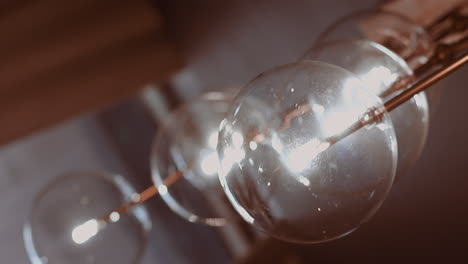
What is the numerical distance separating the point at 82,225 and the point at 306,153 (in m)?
0.64

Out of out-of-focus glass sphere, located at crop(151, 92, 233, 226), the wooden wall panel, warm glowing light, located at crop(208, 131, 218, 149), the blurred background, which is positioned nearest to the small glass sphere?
out-of-focus glass sphere, located at crop(151, 92, 233, 226)

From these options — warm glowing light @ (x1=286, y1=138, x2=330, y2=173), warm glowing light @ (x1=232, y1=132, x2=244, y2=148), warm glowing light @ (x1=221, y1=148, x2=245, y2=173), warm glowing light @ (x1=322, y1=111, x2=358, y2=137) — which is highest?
warm glowing light @ (x1=232, y1=132, x2=244, y2=148)

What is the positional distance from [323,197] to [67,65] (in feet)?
7.49

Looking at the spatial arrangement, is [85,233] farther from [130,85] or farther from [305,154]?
[130,85]

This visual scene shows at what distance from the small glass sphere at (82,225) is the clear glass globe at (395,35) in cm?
52

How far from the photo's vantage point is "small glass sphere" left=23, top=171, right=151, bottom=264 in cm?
123

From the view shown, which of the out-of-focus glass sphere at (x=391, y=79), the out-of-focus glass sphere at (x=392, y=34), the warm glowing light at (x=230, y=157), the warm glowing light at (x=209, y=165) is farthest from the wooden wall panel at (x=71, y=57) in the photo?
the warm glowing light at (x=230, y=157)

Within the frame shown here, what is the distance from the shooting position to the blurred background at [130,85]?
254cm

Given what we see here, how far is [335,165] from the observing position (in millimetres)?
747

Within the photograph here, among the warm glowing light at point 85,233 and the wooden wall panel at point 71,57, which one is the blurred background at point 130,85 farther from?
the warm glowing light at point 85,233

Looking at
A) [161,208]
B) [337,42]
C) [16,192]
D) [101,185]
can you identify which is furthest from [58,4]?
[337,42]

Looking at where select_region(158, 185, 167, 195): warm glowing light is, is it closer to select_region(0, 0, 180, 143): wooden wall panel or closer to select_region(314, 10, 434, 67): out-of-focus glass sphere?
select_region(314, 10, 434, 67): out-of-focus glass sphere

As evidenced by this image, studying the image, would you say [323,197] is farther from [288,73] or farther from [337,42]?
[337,42]

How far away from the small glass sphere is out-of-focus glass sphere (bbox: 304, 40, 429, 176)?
0.53 m
